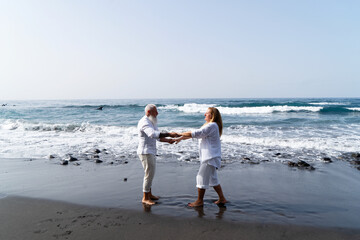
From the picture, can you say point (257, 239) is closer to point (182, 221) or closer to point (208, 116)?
point (182, 221)

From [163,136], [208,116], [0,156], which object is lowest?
[0,156]

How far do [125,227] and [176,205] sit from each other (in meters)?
1.17

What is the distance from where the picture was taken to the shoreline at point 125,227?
11.5ft

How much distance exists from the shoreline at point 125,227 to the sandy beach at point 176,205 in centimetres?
1

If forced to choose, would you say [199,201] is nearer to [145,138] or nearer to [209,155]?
[209,155]

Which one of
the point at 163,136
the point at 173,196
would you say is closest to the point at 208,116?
the point at 163,136

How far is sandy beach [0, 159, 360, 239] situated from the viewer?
362 cm

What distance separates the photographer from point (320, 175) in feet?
21.2

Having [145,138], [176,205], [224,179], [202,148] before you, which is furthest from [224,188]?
[145,138]

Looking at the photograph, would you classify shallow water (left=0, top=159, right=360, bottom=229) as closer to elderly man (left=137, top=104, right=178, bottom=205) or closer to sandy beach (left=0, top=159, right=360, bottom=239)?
sandy beach (left=0, top=159, right=360, bottom=239)

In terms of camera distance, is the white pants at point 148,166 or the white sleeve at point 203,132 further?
the white pants at point 148,166

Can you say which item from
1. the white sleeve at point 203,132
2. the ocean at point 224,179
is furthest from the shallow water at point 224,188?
the white sleeve at point 203,132

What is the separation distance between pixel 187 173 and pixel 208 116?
2.68m

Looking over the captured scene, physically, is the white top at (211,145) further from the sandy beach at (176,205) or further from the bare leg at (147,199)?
the bare leg at (147,199)
